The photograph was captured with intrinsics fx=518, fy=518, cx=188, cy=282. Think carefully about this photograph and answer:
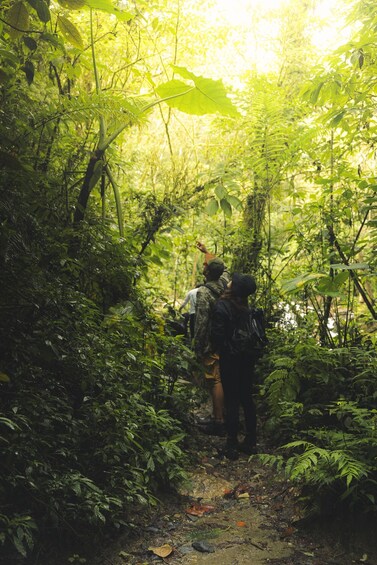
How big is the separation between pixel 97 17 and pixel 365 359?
4.82 m

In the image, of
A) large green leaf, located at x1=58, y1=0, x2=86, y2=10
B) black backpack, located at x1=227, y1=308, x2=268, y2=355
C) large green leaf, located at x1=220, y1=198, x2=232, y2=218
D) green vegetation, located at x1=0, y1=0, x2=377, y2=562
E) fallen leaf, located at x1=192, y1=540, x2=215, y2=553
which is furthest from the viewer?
large green leaf, located at x1=220, y1=198, x2=232, y2=218

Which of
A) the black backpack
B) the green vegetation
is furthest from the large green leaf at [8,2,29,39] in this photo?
the black backpack

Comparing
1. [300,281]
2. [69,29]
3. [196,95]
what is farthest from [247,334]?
[69,29]

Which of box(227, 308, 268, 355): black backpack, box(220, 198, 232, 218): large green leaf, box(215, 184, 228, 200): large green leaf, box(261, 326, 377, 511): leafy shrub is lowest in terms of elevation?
box(261, 326, 377, 511): leafy shrub

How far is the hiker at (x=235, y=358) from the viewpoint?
5.36 metres

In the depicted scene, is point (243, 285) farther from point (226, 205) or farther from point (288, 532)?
point (288, 532)

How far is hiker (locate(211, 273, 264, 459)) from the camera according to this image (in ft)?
17.6

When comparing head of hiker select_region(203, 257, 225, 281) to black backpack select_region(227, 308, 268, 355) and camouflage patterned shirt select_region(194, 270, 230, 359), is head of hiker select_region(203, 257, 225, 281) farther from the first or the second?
black backpack select_region(227, 308, 268, 355)

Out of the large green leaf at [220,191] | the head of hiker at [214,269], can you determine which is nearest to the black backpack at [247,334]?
the head of hiker at [214,269]

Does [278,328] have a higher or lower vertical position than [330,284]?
higher

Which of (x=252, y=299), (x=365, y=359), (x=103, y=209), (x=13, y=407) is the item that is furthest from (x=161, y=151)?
(x=13, y=407)

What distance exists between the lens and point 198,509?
13.9 feet

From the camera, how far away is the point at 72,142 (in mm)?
5320

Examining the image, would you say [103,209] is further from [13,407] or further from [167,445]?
[13,407]
